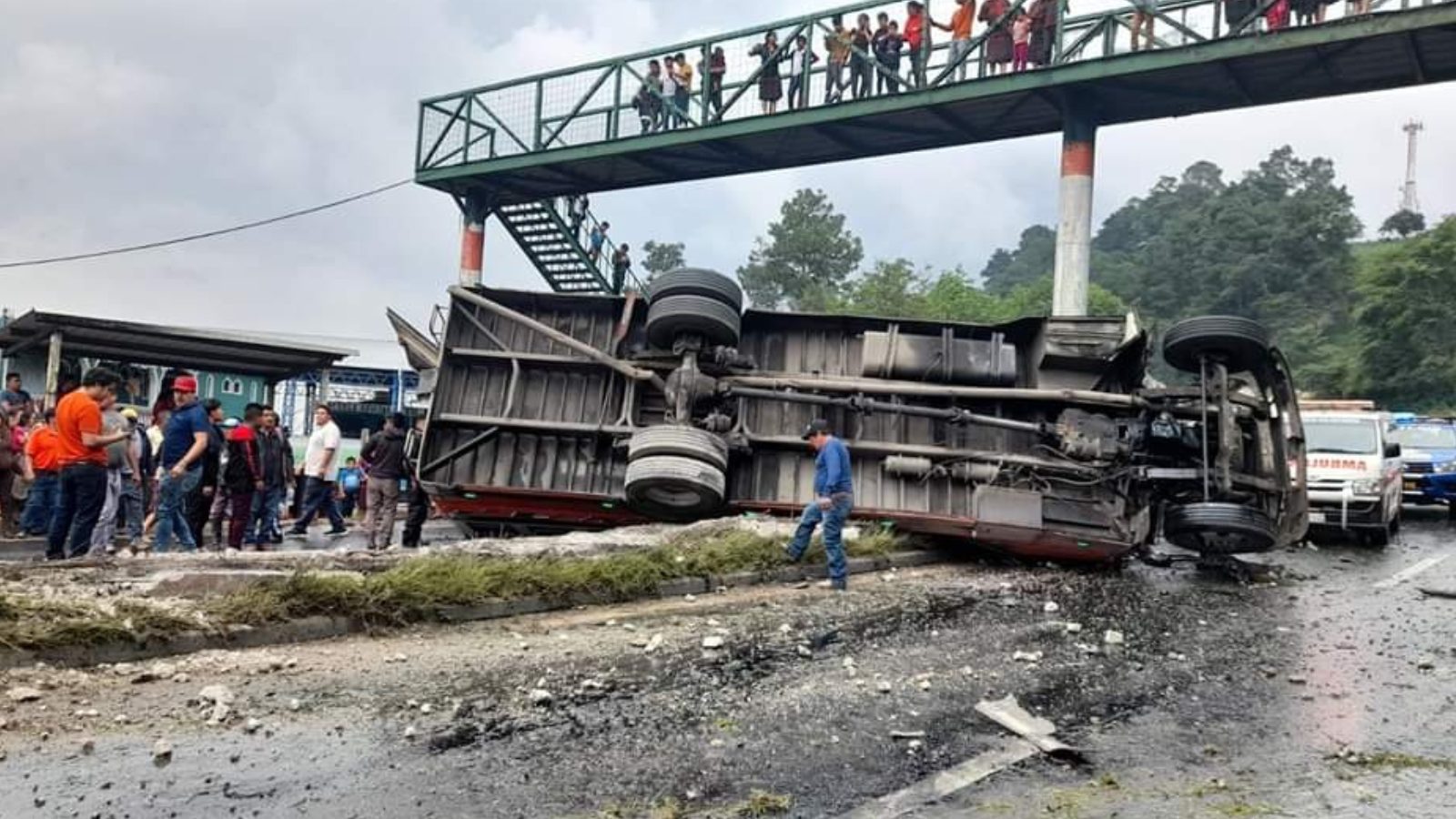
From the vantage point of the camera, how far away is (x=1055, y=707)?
15.5 ft

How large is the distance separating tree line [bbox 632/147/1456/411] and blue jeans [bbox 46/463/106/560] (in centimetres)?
3313

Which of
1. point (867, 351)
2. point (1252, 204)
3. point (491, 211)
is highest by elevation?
point (1252, 204)

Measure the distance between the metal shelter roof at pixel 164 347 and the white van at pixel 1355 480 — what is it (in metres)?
13.4

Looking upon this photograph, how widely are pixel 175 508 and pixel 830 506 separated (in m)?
5.78

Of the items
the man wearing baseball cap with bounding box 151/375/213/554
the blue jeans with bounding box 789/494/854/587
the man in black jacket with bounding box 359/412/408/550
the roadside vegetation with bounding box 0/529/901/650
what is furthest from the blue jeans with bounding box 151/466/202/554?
the blue jeans with bounding box 789/494/854/587

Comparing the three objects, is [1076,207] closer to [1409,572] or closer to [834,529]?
[1409,572]

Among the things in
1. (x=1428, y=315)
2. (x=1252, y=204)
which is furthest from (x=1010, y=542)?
(x=1252, y=204)

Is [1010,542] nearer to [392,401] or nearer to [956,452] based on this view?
[956,452]

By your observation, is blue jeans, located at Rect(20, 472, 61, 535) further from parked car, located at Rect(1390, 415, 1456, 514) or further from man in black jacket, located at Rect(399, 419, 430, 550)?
parked car, located at Rect(1390, 415, 1456, 514)

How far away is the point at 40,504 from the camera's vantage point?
9250 millimetres

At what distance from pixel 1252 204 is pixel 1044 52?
5882cm

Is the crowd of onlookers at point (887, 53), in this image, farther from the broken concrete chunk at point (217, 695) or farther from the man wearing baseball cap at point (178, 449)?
the broken concrete chunk at point (217, 695)

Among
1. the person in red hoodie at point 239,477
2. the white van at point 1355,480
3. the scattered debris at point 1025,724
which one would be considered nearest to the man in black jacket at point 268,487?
the person in red hoodie at point 239,477

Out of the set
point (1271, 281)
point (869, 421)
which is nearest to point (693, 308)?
point (869, 421)
